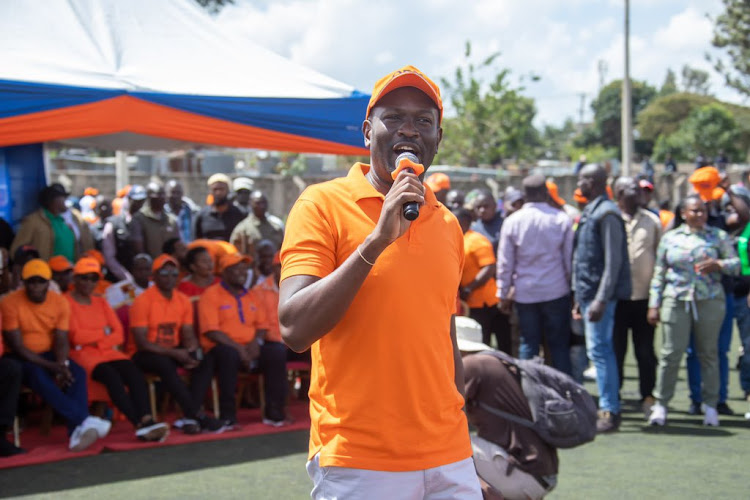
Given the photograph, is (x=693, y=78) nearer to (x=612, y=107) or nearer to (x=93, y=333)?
(x=612, y=107)

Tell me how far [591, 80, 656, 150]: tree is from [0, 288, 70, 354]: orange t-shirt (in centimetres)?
6263

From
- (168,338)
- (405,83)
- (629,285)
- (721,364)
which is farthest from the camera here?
(721,364)

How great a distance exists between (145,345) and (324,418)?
5.36 m

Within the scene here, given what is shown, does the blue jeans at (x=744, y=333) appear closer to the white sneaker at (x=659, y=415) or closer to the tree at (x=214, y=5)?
the white sneaker at (x=659, y=415)

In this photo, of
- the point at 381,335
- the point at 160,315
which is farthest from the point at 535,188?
the point at 381,335

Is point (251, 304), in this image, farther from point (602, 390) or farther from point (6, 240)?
point (602, 390)

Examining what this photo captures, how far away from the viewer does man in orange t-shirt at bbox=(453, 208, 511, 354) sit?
810cm

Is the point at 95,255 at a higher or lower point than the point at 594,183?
lower

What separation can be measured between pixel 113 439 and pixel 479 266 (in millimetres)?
3487

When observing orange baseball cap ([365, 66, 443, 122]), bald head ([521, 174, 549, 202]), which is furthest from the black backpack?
bald head ([521, 174, 549, 202])

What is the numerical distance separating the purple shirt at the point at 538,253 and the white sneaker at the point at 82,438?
3.48 meters

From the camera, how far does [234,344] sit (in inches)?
300

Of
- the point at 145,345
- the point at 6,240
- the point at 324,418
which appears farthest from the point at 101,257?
the point at 324,418

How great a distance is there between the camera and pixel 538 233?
7.22m
